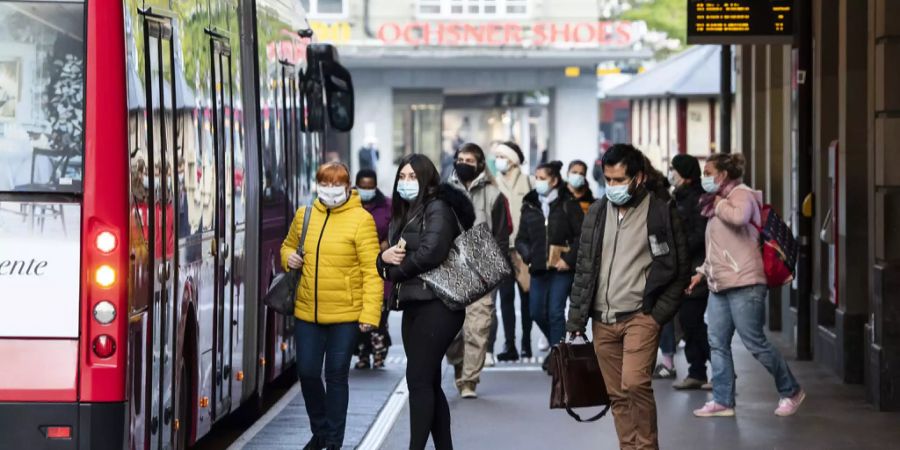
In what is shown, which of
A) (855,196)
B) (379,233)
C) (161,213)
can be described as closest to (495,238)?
(379,233)

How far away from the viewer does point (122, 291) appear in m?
7.50

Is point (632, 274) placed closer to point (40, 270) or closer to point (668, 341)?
point (40, 270)

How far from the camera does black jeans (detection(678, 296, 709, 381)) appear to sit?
14.4 m

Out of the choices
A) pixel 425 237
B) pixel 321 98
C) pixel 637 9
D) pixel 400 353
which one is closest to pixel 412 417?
pixel 425 237

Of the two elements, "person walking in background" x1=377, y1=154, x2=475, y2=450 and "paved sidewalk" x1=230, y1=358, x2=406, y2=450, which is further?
"paved sidewalk" x1=230, y1=358, x2=406, y2=450

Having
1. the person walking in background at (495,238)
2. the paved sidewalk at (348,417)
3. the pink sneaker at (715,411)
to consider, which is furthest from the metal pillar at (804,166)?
the pink sneaker at (715,411)

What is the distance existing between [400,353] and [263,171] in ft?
19.1

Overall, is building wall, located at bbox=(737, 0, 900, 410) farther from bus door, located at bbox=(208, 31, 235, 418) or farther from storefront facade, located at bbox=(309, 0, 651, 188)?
storefront facade, located at bbox=(309, 0, 651, 188)

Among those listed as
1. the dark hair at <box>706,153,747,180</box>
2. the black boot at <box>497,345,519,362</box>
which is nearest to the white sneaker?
the black boot at <box>497,345,519,362</box>

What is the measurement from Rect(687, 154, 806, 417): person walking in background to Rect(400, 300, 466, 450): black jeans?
2.88 m

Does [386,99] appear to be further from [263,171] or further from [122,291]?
[122,291]

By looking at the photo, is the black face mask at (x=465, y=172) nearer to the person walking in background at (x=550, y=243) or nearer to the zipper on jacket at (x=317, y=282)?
the person walking in background at (x=550, y=243)

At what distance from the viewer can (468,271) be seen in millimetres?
9641

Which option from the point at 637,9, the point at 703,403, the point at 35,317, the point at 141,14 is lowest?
the point at 703,403
